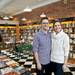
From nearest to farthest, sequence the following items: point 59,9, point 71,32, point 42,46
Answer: point 42,46 → point 71,32 → point 59,9

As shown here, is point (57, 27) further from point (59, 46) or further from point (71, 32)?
point (71, 32)

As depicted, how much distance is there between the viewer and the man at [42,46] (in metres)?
2.76

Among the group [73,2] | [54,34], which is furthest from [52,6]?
[54,34]

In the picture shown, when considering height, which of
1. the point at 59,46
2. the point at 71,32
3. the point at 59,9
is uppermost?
the point at 59,9

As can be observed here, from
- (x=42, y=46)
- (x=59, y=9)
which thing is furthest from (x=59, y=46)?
(x=59, y=9)

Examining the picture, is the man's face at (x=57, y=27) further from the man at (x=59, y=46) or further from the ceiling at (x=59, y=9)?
the ceiling at (x=59, y=9)

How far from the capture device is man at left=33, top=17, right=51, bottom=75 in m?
2.76

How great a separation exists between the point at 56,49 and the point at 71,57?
5876 millimetres

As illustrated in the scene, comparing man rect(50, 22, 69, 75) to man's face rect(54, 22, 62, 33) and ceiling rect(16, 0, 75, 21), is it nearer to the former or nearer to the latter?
man's face rect(54, 22, 62, 33)

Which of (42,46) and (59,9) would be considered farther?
(59,9)

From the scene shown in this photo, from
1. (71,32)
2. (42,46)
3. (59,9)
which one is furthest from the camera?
(59,9)

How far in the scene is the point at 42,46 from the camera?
2.80 m

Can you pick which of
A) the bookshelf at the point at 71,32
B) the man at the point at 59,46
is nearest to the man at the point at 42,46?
the man at the point at 59,46

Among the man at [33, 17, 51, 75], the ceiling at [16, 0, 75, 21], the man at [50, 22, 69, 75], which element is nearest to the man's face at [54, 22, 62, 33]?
the man at [50, 22, 69, 75]
